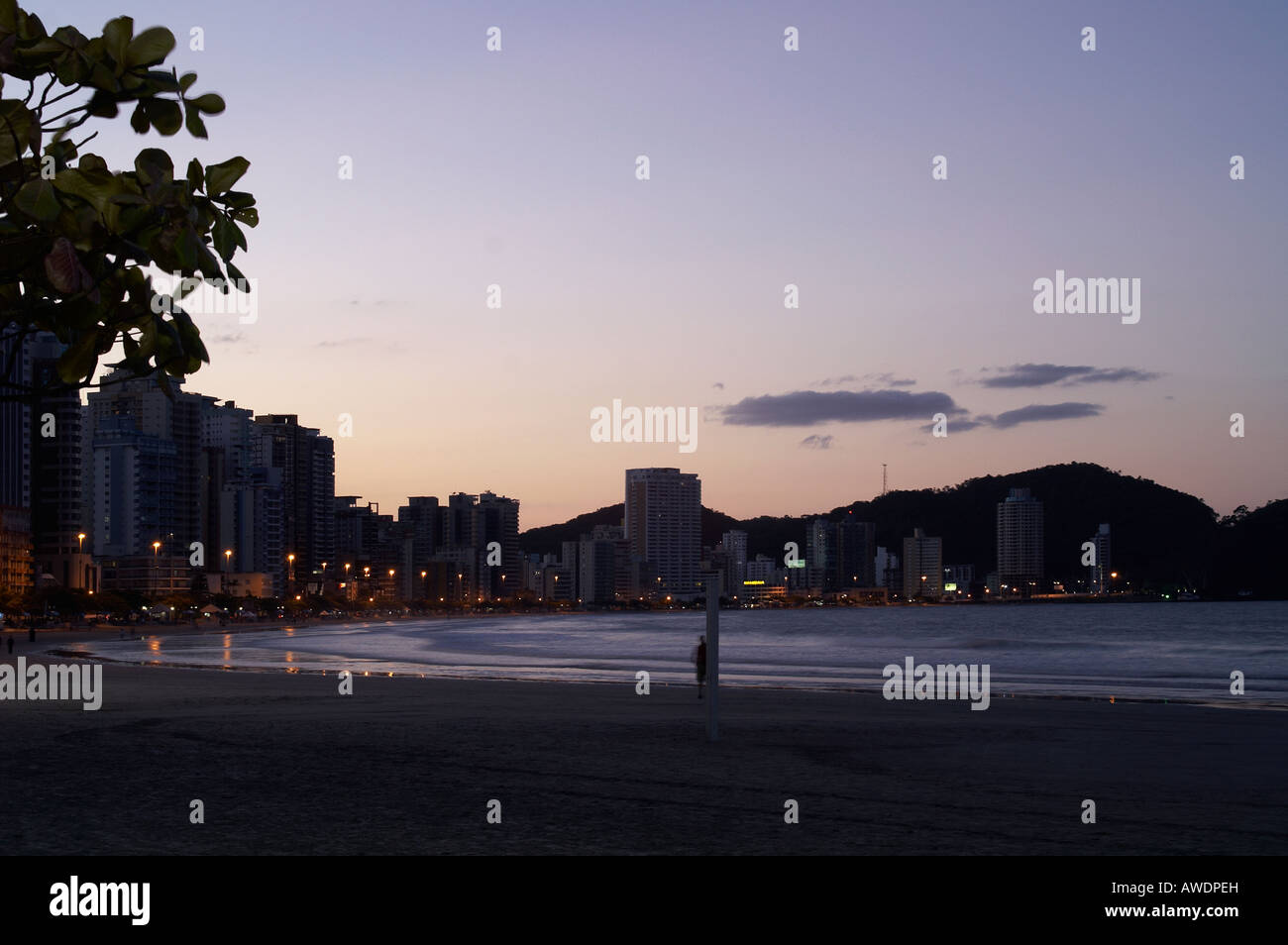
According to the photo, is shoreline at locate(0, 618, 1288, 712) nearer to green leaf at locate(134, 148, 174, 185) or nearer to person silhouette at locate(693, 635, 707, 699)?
person silhouette at locate(693, 635, 707, 699)

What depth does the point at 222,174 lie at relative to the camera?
4.56m

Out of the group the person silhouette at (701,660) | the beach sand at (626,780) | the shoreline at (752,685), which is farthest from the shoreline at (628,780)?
the shoreline at (752,685)

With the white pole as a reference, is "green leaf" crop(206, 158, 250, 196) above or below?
above

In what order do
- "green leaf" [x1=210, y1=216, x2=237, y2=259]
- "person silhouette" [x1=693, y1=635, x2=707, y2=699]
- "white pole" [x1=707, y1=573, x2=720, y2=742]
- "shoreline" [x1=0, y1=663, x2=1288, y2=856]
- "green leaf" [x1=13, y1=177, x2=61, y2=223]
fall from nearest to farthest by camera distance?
"green leaf" [x1=13, y1=177, x2=61, y2=223] < "green leaf" [x1=210, y1=216, x2=237, y2=259] < "shoreline" [x1=0, y1=663, x2=1288, y2=856] < "white pole" [x1=707, y1=573, x2=720, y2=742] < "person silhouette" [x1=693, y1=635, x2=707, y2=699]

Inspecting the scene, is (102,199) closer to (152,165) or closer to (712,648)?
(152,165)

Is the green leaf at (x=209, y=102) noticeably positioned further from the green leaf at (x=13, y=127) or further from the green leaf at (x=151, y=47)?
the green leaf at (x=13, y=127)

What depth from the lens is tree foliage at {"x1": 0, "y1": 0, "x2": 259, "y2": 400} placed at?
4238 millimetres

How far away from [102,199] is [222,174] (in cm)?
47

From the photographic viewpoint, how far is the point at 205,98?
14.9 ft

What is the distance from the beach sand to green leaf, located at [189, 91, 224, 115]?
8726mm

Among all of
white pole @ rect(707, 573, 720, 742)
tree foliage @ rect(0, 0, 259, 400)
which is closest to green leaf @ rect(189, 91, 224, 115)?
tree foliage @ rect(0, 0, 259, 400)

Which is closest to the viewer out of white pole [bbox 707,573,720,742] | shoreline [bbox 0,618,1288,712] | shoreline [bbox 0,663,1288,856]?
shoreline [bbox 0,663,1288,856]
